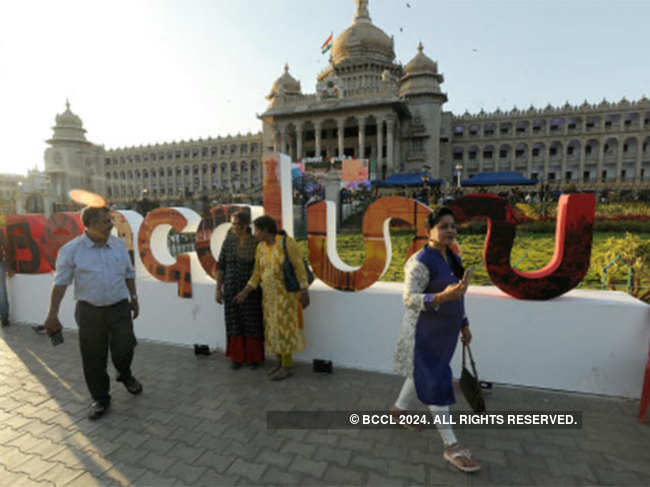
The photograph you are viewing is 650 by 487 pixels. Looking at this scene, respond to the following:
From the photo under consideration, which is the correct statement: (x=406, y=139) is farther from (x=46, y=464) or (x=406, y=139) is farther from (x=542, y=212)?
(x=46, y=464)

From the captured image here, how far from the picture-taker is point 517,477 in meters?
2.34

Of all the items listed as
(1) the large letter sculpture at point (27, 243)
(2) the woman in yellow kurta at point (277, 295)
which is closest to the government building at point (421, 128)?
(1) the large letter sculpture at point (27, 243)

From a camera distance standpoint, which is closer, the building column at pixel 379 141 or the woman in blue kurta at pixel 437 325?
the woman in blue kurta at pixel 437 325

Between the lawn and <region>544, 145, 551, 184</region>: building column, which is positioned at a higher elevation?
<region>544, 145, 551, 184</region>: building column

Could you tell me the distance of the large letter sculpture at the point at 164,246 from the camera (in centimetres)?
461

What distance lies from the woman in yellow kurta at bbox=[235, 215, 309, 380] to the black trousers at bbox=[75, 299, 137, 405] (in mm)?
1088

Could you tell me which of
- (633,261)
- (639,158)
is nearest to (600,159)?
(639,158)

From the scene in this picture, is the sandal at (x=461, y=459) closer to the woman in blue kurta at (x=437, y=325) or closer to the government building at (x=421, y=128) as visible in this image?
the woman in blue kurta at (x=437, y=325)

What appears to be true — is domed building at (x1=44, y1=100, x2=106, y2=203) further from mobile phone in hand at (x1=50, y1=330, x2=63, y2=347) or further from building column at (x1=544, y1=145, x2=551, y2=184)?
building column at (x1=544, y1=145, x2=551, y2=184)

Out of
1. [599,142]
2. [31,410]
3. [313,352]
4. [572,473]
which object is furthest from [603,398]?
[599,142]

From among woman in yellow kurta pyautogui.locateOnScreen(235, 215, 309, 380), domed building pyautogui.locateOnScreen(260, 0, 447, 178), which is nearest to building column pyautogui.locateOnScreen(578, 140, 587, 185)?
domed building pyautogui.locateOnScreen(260, 0, 447, 178)

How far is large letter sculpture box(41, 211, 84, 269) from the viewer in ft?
16.7

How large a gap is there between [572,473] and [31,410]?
176 inches

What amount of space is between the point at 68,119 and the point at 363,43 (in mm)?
48496
